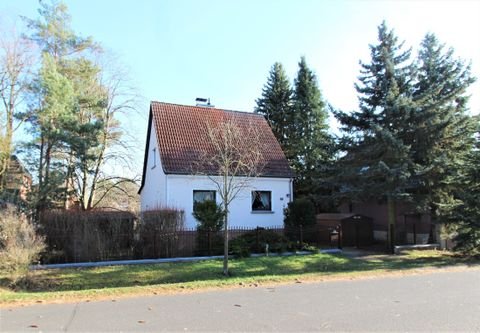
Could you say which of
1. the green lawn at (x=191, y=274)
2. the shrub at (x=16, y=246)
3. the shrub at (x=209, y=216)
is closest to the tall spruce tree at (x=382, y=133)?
the green lawn at (x=191, y=274)

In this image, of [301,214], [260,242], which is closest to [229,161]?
[260,242]

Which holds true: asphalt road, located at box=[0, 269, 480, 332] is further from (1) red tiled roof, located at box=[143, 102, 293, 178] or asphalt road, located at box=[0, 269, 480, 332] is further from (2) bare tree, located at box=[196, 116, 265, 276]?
(1) red tiled roof, located at box=[143, 102, 293, 178]

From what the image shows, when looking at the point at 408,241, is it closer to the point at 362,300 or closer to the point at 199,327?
the point at 362,300

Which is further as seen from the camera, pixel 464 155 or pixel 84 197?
pixel 84 197

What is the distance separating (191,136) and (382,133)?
1024 cm

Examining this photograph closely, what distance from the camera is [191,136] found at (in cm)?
2234

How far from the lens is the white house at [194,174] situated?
20.1 metres

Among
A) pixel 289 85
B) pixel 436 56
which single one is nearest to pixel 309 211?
pixel 436 56

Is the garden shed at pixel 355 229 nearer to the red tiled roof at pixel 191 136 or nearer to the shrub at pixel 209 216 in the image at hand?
the red tiled roof at pixel 191 136

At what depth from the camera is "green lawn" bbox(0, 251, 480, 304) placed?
9.85 metres

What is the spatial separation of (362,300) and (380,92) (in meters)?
14.3

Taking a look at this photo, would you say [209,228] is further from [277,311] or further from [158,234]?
[277,311]

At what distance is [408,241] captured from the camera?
2203cm

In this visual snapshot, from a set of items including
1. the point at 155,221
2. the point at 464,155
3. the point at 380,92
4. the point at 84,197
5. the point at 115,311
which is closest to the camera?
the point at 115,311
